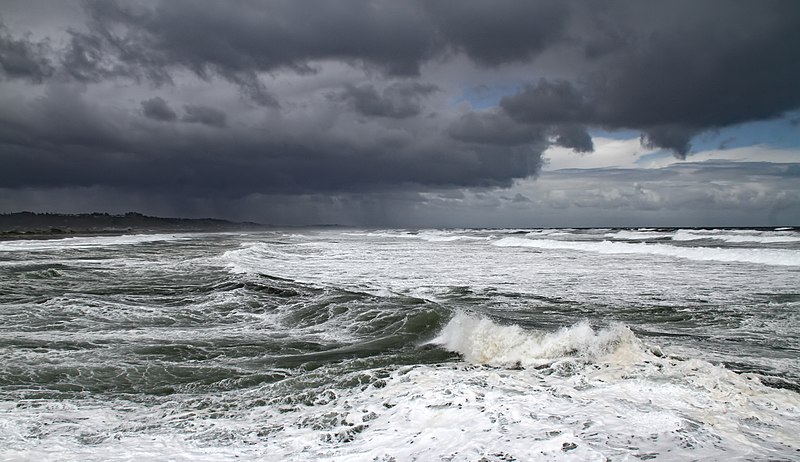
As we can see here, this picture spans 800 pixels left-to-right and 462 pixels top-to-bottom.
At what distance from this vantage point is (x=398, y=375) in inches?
→ 275

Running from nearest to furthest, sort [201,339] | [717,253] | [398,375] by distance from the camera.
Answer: [398,375] < [201,339] < [717,253]

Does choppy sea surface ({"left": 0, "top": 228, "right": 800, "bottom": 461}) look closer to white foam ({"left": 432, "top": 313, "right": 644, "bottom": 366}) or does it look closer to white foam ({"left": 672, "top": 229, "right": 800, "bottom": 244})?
white foam ({"left": 432, "top": 313, "right": 644, "bottom": 366})

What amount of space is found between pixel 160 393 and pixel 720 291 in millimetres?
15174

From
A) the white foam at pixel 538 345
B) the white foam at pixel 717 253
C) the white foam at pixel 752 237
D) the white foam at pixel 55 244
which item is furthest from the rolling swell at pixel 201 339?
the white foam at pixel 752 237

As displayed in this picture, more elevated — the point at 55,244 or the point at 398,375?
the point at 55,244

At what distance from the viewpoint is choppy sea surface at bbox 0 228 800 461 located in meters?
4.73

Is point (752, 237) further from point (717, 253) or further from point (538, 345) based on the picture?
point (538, 345)

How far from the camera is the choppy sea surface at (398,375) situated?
4727 millimetres

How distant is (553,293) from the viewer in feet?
49.1

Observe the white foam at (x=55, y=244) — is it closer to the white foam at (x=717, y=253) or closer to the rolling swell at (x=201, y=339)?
the rolling swell at (x=201, y=339)

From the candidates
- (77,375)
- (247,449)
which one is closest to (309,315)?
(77,375)

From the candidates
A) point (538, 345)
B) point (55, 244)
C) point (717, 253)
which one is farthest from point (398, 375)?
point (55, 244)

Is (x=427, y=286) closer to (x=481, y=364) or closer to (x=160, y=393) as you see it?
(x=481, y=364)

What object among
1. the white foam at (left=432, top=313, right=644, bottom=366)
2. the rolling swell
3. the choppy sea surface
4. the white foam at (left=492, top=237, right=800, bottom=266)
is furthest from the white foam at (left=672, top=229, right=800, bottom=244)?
the white foam at (left=432, top=313, right=644, bottom=366)
